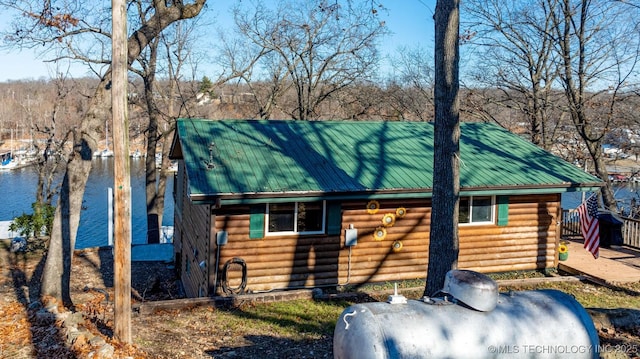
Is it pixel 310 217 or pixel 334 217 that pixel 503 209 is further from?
pixel 310 217

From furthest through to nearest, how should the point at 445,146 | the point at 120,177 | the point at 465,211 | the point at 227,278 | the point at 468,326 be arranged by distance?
the point at 465,211 → the point at 227,278 → the point at 445,146 → the point at 120,177 → the point at 468,326

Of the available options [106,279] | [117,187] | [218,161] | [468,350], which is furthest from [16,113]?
[468,350]

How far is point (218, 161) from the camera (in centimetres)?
1158

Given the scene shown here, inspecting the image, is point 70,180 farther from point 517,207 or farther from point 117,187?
point 517,207

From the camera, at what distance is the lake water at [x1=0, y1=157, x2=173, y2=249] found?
2841 cm

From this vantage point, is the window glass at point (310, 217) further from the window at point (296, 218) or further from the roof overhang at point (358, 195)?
the roof overhang at point (358, 195)

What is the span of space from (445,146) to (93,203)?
33280 millimetres

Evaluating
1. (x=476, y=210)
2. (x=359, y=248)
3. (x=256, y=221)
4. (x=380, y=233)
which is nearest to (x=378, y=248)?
(x=380, y=233)

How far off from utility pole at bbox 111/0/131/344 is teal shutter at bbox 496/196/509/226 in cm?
915

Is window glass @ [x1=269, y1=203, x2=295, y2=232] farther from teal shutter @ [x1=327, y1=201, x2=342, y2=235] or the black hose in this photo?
the black hose

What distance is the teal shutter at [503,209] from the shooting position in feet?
42.3

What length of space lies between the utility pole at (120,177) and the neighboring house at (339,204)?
2.95m

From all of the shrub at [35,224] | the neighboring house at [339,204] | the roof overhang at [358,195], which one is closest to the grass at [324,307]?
the neighboring house at [339,204]

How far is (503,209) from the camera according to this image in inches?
508
